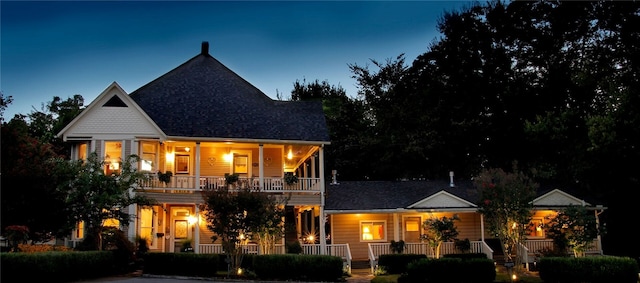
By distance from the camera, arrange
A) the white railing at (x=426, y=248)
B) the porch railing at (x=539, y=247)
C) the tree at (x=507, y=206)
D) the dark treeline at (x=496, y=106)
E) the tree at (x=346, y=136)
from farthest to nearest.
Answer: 1. the tree at (x=346, y=136)
2. the dark treeline at (x=496, y=106)
3. the white railing at (x=426, y=248)
4. the porch railing at (x=539, y=247)
5. the tree at (x=507, y=206)

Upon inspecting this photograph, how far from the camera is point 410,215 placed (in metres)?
31.4

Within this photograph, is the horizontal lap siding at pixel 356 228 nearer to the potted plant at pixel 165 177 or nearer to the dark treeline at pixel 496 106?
the dark treeline at pixel 496 106

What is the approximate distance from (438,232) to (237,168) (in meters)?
10.5

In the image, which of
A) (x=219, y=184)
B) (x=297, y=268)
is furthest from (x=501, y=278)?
(x=219, y=184)

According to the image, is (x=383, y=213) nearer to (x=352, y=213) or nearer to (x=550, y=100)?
(x=352, y=213)

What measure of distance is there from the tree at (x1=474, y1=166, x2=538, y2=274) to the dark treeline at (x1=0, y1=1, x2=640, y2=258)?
7832 mm

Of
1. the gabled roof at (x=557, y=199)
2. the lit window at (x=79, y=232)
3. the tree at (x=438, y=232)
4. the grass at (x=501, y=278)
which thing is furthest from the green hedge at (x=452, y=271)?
the lit window at (x=79, y=232)

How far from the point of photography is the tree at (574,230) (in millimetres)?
26402

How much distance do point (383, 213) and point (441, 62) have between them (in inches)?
625

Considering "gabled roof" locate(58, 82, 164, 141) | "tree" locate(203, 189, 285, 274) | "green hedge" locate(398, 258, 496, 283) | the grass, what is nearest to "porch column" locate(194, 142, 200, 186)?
"gabled roof" locate(58, 82, 164, 141)

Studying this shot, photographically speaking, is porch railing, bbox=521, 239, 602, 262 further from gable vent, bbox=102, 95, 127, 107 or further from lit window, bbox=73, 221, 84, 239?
lit window, bbox=73, 221, 84, 239

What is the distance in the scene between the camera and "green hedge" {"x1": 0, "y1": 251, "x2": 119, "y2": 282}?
17781 mm

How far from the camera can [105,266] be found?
22359mm

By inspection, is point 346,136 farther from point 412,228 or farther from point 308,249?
point 308,249
